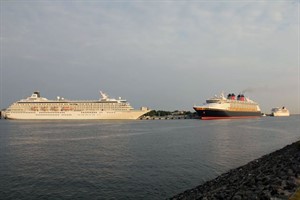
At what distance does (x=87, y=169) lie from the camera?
23.9 metres

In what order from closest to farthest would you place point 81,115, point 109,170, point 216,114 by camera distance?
point 109,170
point 81,115
point 216,114

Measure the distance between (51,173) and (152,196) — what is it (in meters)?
9.03

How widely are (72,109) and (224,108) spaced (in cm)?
6059

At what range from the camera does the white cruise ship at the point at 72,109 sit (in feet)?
401

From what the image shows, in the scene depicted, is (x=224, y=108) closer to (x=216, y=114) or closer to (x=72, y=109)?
(x=216, y=114)

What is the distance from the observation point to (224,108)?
12625cm

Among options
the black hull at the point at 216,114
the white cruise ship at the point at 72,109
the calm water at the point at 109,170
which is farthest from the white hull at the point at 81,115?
the calm water at the point at 109,170

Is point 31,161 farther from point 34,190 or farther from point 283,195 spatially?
point 283,195

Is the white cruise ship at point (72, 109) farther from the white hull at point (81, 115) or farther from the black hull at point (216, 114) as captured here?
the black hull at point (216, 114)

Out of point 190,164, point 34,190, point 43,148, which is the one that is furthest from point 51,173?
point 43,148

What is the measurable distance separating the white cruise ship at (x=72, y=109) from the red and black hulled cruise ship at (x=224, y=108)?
2337cm

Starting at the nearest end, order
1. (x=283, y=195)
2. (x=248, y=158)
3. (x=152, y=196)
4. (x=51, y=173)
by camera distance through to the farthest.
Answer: (x=283, y=195)
(x=152, y=196)
(x=51, y=173)
(x=248, y=158)

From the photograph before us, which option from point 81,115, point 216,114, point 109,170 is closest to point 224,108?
point 216,114

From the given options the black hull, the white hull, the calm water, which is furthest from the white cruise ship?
the calm water
